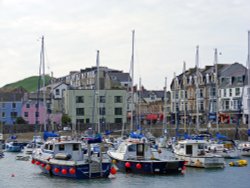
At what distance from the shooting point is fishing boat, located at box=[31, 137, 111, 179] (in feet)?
150

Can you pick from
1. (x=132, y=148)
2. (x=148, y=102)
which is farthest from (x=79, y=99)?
(x=132, y=148)

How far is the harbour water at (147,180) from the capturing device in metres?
46.0

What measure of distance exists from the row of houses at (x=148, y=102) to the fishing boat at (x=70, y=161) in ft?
137

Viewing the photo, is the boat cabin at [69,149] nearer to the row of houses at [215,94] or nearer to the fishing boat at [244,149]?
the fishing boat at [244,149]

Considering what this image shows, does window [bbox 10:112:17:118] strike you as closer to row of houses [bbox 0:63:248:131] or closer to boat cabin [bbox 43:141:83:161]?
row of houses [bbox 0:63:248:131]

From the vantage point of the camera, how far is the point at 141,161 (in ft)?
164

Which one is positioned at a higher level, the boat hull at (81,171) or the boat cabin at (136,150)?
the boat cabin at (136,150)

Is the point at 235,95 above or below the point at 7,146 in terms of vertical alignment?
above

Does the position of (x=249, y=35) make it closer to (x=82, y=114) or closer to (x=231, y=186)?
(x=231, y=186)

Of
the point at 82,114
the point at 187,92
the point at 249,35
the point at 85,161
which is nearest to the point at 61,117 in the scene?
the point at 82,114

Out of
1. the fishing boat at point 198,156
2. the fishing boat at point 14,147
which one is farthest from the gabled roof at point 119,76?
the fishing boat at point 198,156

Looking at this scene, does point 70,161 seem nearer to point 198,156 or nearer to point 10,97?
point 198,156

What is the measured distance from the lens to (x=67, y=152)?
49.9 metres

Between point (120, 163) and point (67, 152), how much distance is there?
4.71 metres
